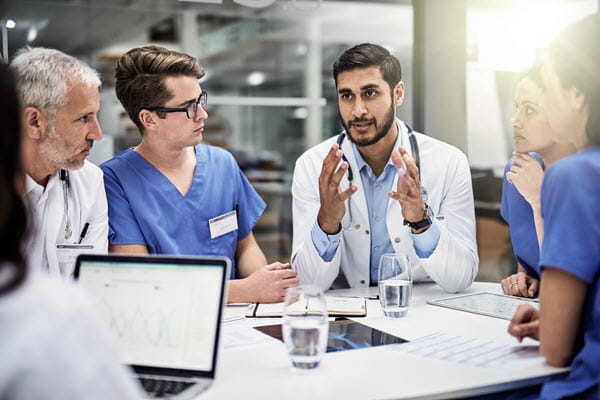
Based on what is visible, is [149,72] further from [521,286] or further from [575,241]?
[575,241]

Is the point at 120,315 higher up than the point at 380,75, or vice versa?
the point at 380,75

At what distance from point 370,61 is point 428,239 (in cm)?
86

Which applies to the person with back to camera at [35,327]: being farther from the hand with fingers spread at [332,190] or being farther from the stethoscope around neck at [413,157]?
the stethoscope around neck at [413,157]

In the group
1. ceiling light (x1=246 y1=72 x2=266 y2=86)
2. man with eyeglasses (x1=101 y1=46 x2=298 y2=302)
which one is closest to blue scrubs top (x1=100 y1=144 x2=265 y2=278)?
man with eyeglasses (x1=101 y1=46 x2=298 y2=302)

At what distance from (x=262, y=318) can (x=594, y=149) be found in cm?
103

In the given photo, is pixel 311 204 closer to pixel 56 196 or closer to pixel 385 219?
pixel 385 219

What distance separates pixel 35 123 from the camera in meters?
1.94

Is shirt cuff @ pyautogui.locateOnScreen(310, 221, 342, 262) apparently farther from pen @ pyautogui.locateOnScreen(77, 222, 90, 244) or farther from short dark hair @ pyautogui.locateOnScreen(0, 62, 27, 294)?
short dark hair @ pyautogui.locateOnScreen(0, 62, 27, 294)

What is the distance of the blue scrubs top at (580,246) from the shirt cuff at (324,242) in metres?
1.03

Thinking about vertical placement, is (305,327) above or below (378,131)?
below

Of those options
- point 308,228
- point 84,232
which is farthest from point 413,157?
point 84,232

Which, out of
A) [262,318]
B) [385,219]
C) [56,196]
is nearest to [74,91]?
[56,196]

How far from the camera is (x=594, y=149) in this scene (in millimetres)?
1392

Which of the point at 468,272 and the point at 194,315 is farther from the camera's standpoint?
the point at 468,272
